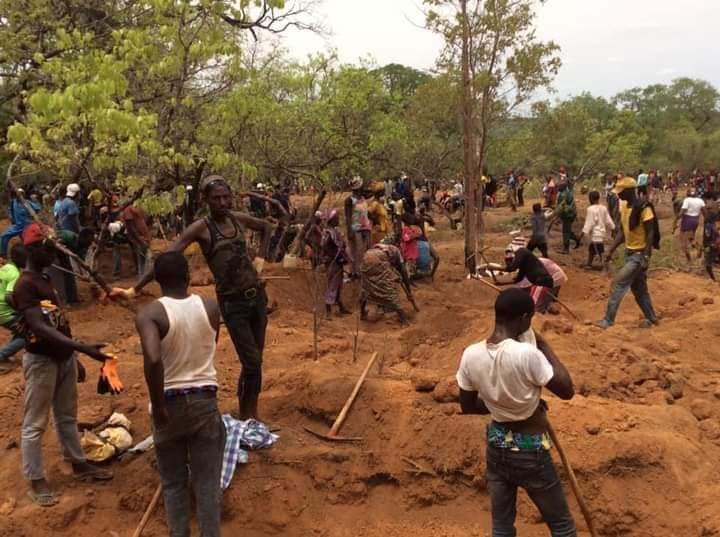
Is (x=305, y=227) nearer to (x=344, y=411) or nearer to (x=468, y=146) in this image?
(x=468, y=146)

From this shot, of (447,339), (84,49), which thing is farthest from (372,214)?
(84,49)

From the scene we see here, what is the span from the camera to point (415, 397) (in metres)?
5.05

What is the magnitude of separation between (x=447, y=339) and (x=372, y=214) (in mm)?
3595

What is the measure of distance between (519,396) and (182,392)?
5.11ft

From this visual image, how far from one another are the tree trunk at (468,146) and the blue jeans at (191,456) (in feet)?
27.1

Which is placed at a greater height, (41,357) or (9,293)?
(9,293)

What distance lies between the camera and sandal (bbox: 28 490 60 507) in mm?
4086

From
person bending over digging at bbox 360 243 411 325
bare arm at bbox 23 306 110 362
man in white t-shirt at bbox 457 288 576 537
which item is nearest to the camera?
man in white t-shirt at bbox 457 288 576 537

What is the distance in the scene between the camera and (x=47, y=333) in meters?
3.80

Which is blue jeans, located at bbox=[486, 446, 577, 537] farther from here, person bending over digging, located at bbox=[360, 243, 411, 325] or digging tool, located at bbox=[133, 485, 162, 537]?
person bending over digging, located at bbox=[360, 243, 411, 325]

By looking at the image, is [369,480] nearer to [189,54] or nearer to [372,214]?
[189,54]

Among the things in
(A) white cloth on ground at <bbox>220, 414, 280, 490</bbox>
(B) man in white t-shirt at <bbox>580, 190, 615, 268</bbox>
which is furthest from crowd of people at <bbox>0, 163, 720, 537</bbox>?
(B) man in white t-shirt at <bbox>580, 190, 615, 268</bbox>

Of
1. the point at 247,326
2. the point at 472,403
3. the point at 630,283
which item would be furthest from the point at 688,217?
the point at 472,403

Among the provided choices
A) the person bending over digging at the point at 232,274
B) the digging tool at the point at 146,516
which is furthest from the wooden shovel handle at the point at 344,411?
the digging tool at the point at 146,516
